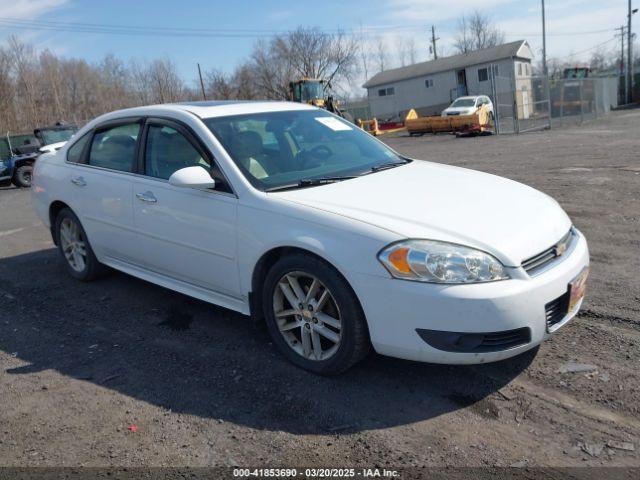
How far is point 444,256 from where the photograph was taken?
290 centimetres

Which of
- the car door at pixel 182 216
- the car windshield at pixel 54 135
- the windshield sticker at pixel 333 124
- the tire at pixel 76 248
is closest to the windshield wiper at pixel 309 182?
the car door at pixel 182 216

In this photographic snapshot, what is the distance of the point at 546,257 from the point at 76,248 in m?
4.30

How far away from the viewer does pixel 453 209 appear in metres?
3.31

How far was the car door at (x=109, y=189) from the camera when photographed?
4.60 meters

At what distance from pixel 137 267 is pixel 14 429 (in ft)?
5.86

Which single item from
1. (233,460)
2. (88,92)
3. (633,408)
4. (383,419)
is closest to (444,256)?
(383,419)

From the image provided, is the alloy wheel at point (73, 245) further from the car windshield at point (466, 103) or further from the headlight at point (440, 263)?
the car windshield at point (466, 103)

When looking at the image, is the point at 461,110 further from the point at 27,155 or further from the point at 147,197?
the point at 147,197

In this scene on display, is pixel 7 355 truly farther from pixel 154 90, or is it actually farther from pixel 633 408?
pixel 154 90

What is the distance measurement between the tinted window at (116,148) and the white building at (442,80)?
42956mm

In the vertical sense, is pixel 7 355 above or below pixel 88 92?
below

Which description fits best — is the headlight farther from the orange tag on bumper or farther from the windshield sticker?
the windshield sticker

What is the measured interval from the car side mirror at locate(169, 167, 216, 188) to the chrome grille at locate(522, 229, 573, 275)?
6.54ft

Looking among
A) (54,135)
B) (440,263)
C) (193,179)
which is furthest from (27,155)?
(440,263)
